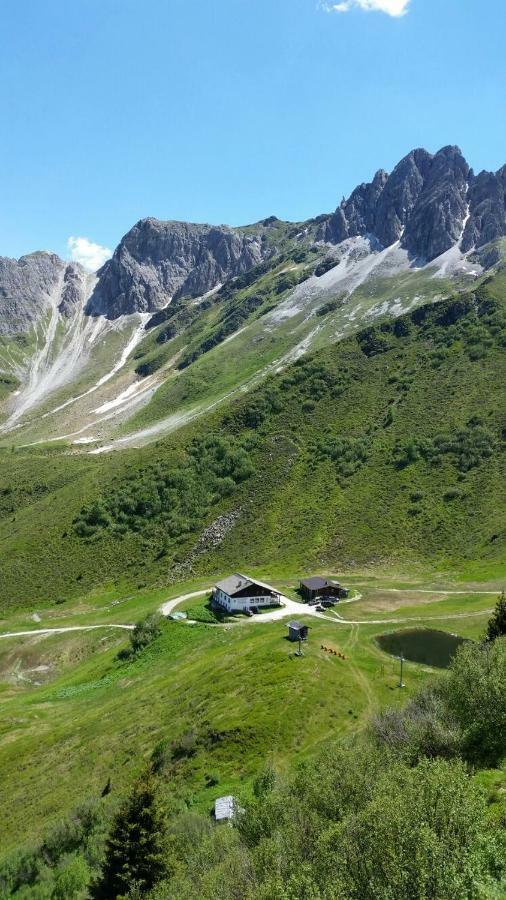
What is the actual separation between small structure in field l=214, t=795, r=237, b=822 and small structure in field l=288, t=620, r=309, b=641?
2437 cm

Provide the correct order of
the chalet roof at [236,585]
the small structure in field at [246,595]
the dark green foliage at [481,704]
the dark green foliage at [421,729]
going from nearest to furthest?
the dark green foliage at [481,704], the dark green foliage at [421,729], the chalet roof at [236,585], the small structure in field at [246,595]

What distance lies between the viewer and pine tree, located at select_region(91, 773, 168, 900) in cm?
2731

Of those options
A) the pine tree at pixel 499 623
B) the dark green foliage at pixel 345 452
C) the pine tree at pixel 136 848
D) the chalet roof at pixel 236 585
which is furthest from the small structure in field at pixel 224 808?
the dark green foliage at pixel 345 452

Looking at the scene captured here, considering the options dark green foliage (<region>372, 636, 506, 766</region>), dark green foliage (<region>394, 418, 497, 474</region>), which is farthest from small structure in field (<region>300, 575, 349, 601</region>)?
dark green foliage (<region>394, 418, 497, 474</region>)

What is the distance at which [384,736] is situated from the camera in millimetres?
34156

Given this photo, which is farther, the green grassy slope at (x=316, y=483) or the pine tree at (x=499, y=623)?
the green grassy slope at (x=316, y=483)

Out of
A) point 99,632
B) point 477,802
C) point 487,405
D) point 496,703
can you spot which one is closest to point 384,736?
point 496,703

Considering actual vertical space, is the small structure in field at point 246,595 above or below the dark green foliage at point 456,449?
below

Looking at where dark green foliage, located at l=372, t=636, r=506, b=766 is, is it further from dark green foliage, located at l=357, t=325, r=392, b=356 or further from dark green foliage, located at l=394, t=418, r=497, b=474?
dark green foliage, located at l=357, t=325, r=392, b=356

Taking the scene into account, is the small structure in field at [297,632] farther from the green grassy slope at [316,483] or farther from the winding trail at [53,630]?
the winding trail at [53,630]

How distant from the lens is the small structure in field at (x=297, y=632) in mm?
60906

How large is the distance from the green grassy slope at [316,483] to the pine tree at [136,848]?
68804 mm

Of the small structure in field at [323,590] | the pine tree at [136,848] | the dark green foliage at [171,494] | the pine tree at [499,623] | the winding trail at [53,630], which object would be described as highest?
the dark green foliage at [171,494]

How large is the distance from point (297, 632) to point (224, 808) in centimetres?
2618
